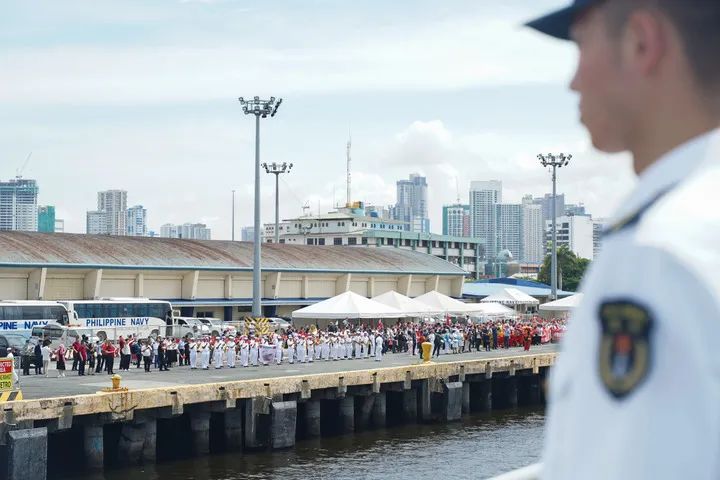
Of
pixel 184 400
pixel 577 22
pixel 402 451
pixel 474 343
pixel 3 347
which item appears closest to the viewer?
pixel 577 22

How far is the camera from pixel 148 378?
100 feet

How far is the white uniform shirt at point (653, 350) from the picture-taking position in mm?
1239

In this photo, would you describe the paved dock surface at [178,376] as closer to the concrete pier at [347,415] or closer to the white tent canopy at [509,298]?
the concrete pier at [347,415]

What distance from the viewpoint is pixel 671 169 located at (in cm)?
140

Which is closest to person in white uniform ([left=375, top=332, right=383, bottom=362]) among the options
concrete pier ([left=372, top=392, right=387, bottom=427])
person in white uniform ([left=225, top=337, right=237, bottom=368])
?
concrete pier ([left=372, top=392, right=387, bottom=427])

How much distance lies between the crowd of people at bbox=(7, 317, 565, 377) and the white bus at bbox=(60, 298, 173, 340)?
481 centimetres

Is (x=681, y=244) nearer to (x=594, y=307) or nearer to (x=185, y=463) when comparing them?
(x=594, y=307)

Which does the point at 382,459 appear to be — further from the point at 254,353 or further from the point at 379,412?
the point at 254,353

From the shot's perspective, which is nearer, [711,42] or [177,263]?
[711,42]

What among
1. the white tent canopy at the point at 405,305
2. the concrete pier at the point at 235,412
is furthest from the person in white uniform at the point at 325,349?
the white tent canopy at the point at 405,305

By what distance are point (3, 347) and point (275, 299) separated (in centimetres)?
2845

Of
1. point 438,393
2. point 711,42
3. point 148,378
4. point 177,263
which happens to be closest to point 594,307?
point 711,42

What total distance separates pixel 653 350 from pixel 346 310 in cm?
4034

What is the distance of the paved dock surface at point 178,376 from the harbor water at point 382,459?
2368 millimetres
